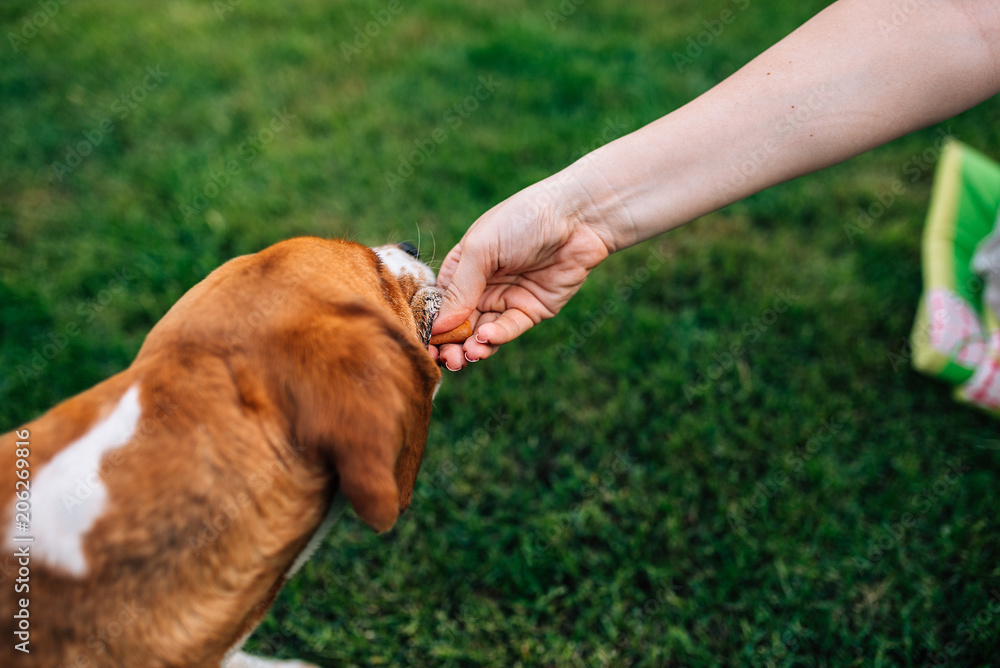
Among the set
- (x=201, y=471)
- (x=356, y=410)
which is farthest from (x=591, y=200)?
(x=201, y=471)

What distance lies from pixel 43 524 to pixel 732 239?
4196 mm

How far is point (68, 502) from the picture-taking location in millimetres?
1515

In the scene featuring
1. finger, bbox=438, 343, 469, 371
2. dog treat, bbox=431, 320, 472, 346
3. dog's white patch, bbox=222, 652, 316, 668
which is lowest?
dog's white patch, bbox=222, 652, 316, 668

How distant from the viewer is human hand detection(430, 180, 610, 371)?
2562mm

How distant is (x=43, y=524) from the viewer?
1.50 m

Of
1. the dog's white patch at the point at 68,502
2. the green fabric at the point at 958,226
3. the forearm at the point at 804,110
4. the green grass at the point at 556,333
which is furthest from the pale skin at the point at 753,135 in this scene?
the green fabric at the point at 958,226

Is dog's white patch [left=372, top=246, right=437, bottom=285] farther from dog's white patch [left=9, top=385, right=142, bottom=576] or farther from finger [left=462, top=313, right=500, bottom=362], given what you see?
dog's white patch [left=9, top=385, right=142, bottom=576]

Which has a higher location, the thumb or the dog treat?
the thumb

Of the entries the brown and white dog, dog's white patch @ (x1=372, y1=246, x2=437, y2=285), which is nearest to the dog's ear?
the brown and white dog

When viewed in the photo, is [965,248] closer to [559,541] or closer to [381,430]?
[559,541]

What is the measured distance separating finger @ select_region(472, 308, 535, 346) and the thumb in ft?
0.45

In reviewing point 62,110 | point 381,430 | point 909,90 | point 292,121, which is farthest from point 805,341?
point 62,110

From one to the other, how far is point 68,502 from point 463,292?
4.86 ft

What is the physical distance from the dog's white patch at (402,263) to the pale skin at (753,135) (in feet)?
0.37
